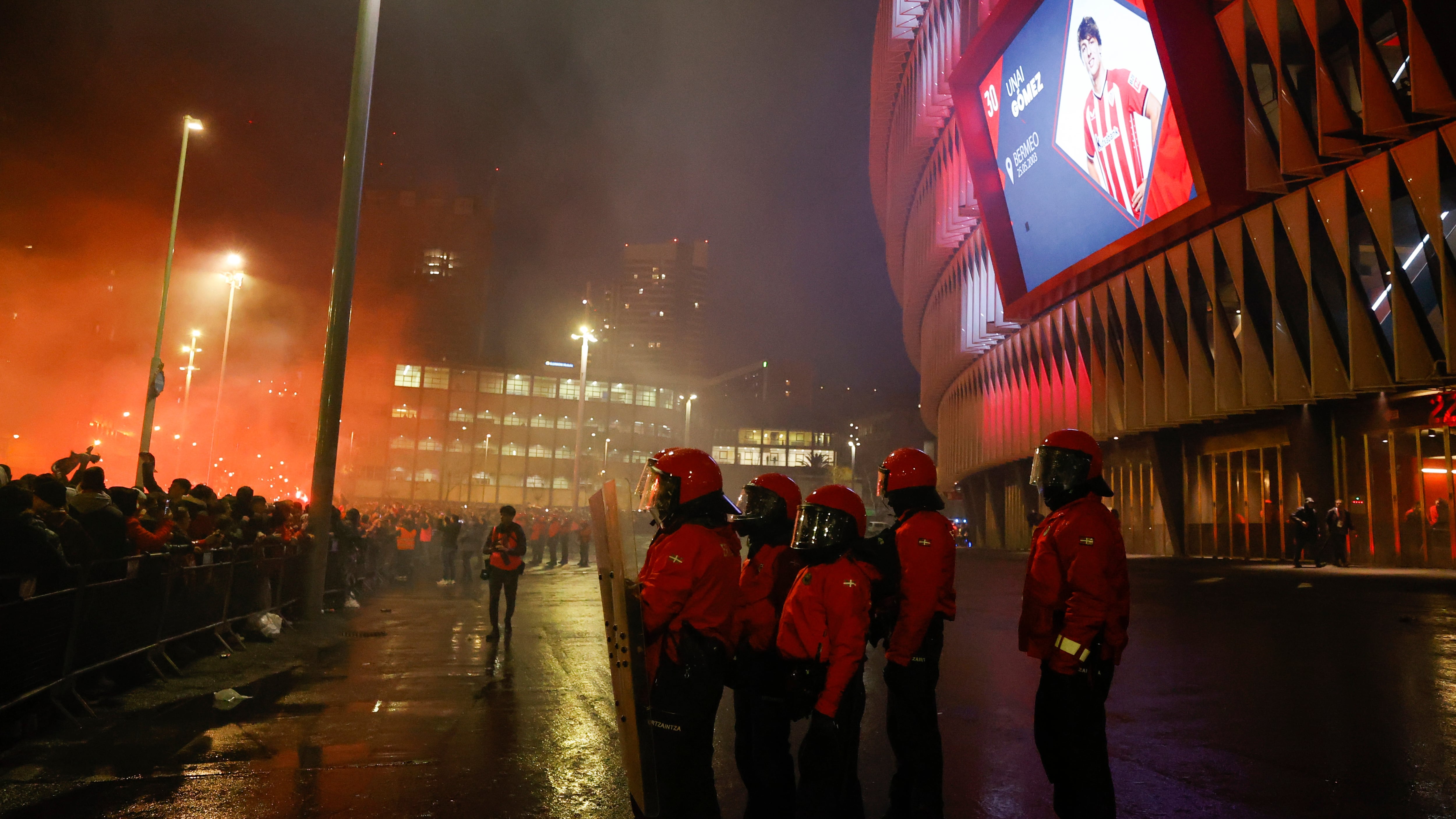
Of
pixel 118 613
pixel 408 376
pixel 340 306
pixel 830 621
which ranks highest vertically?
pixel 408 376

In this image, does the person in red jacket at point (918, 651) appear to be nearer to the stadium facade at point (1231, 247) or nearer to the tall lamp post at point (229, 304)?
the stadium facade at point (1231, 247)

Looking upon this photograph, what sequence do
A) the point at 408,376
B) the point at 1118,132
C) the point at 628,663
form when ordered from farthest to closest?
the point at 408,376, the point at 1118,132, the point at 628,663

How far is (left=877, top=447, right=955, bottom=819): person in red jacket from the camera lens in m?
4.16

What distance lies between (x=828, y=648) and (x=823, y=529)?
20.9 inches

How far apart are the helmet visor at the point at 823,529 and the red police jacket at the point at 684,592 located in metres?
0.47

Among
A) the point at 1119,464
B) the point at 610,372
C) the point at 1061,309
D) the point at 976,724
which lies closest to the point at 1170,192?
the point at 1061,309

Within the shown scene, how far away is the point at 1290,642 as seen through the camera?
9.73m

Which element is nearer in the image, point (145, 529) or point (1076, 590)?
point (1076, 590)

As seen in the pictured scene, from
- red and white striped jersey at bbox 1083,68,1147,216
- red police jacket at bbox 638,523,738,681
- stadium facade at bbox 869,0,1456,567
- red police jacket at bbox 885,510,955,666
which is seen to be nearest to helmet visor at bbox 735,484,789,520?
red police jacket at bbox 885,510,955,666

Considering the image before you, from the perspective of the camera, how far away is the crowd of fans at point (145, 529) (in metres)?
5.95

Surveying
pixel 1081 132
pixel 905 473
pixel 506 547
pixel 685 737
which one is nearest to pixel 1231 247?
pixel 1081 132

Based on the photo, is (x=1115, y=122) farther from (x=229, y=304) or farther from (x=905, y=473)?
(x=229, y=304)

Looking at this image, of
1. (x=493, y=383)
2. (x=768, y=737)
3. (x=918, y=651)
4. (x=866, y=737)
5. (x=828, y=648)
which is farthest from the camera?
(x=493, y=383)

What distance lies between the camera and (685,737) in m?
3.33
